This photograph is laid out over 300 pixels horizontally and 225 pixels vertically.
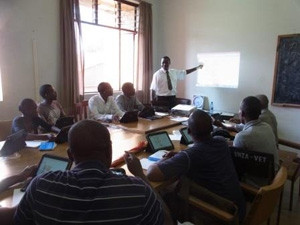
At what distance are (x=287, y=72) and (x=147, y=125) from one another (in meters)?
2.70

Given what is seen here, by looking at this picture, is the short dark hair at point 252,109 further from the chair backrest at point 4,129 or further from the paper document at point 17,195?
the chair backrest at point 4,129

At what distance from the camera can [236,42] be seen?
486cm

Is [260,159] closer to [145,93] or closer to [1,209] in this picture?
[1,209]

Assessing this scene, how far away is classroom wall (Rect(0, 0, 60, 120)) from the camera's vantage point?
11.8 feet

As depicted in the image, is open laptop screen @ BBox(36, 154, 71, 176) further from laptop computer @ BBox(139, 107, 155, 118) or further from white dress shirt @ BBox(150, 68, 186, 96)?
white dress shirt @ BBox(150, 68, 186, 96)

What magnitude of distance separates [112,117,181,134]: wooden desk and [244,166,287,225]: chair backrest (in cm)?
155

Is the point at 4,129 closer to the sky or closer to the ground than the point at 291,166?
closer to the sky

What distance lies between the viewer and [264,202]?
4.86 ft

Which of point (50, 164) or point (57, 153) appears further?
point (57, 153)

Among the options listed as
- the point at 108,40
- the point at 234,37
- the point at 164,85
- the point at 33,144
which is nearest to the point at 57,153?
the point at 33,144

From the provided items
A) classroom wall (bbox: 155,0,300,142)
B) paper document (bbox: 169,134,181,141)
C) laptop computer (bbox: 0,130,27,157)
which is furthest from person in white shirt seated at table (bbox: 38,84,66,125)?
classroom wall (bbox: 155,0,300,142)

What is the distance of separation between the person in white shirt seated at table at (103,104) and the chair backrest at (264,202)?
2.58 metres

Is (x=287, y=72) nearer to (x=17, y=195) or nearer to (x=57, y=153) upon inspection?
(x=57, y=153)

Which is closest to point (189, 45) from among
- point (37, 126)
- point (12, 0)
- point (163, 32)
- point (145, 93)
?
point (163, 32)
